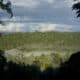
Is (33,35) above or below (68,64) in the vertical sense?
below

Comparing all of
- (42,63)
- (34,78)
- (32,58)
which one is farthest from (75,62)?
(32,58)

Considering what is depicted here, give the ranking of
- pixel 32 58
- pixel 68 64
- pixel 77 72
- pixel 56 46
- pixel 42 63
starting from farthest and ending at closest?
pixel 56 46 → pixel 32 58 → pixel 42 63 → pixel 68 64 → pixel 77 72

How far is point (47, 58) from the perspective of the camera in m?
27.8

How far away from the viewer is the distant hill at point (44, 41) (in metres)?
31.9

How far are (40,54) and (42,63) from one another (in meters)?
3.79

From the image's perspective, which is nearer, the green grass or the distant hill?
the green grass

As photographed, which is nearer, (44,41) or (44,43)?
(44,43)

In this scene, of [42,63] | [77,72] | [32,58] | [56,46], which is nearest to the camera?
[77,72]

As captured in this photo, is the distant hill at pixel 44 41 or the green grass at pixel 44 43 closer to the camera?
the green grass at pixel 44 43

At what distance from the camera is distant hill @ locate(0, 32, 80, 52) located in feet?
105

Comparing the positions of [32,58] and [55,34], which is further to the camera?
[55,34]

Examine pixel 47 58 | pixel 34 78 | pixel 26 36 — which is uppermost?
pixel 34 78

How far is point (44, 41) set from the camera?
116 feet

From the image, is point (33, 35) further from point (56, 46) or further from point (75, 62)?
point (75, 62)
